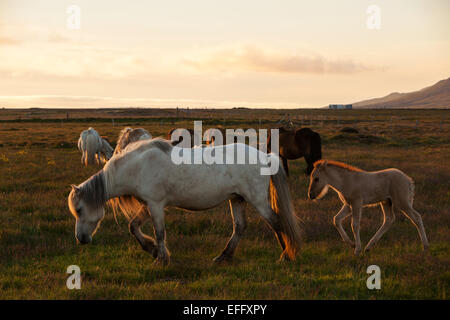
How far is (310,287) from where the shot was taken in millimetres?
5324

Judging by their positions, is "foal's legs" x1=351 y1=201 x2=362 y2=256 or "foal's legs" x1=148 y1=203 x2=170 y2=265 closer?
"foal's legs" x1=148 y1=203 x2=170 y2=265

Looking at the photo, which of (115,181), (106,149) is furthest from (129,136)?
(106,149)

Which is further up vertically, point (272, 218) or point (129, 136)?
point (129, 136)

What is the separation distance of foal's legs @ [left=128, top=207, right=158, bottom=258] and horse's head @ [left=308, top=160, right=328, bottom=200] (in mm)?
2970

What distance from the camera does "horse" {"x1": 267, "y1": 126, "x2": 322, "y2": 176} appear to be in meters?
14.6

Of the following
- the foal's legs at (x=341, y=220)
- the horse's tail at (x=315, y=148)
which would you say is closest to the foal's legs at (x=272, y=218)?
the foal's legs at (x=341, y=220)

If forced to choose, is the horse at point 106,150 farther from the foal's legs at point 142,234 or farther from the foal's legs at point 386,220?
the foal's legs at point 386,220

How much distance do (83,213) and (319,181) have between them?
415 centimetres

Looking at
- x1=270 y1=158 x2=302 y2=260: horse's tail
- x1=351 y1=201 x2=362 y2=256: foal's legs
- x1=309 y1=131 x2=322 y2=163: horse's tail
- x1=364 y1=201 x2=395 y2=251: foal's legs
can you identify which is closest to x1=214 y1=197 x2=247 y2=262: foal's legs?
x1=270 y1=158 x2=302 y2=260: horse's tail

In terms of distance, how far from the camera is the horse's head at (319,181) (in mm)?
7406

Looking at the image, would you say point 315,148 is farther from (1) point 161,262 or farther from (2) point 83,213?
(2) point 83,213

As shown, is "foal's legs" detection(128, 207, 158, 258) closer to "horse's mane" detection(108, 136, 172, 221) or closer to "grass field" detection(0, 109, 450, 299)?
"horse's mane" detection(108, 136, 172, 221)

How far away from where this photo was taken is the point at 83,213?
6.32 meters
